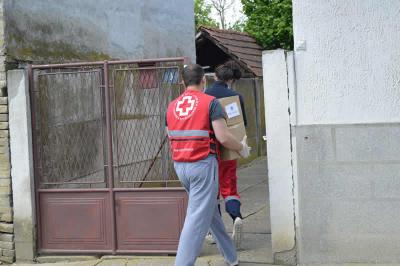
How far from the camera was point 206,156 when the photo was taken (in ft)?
16.9

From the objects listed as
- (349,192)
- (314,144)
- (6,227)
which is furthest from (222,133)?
(6,227)

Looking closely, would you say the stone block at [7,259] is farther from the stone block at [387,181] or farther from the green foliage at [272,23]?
the green foliage at [272,23]

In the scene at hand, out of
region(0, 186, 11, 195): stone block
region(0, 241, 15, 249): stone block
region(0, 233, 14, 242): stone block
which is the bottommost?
region(0, 241, 15, 249): stone block

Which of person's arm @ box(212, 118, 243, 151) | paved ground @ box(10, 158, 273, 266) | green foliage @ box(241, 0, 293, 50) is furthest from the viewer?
green foliage @ box(241, 0, 293, 50)

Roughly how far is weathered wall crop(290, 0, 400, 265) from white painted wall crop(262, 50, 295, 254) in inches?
4.2

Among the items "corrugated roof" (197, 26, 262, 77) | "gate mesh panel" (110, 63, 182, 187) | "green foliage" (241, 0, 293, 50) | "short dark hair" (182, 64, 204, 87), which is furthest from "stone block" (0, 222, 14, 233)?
"green foliage" (241, 0, 293, 50)

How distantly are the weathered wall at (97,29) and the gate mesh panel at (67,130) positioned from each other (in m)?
0.63

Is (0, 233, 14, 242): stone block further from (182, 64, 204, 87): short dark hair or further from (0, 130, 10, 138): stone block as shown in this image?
(182, 64, 204, 87): short dark hair

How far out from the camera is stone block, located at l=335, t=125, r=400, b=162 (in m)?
5.45

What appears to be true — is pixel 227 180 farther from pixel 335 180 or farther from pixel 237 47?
pixel 237 47

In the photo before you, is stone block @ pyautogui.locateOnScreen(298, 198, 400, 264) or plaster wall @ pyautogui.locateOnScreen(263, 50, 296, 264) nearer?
stone block @ pyautogui.locateOnScreen(298, 198, 400, 264)

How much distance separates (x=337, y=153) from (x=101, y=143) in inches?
99.0

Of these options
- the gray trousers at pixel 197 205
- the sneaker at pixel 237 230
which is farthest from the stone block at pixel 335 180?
the gray trousers at pixel 197 205

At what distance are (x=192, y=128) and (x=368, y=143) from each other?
1.63m
